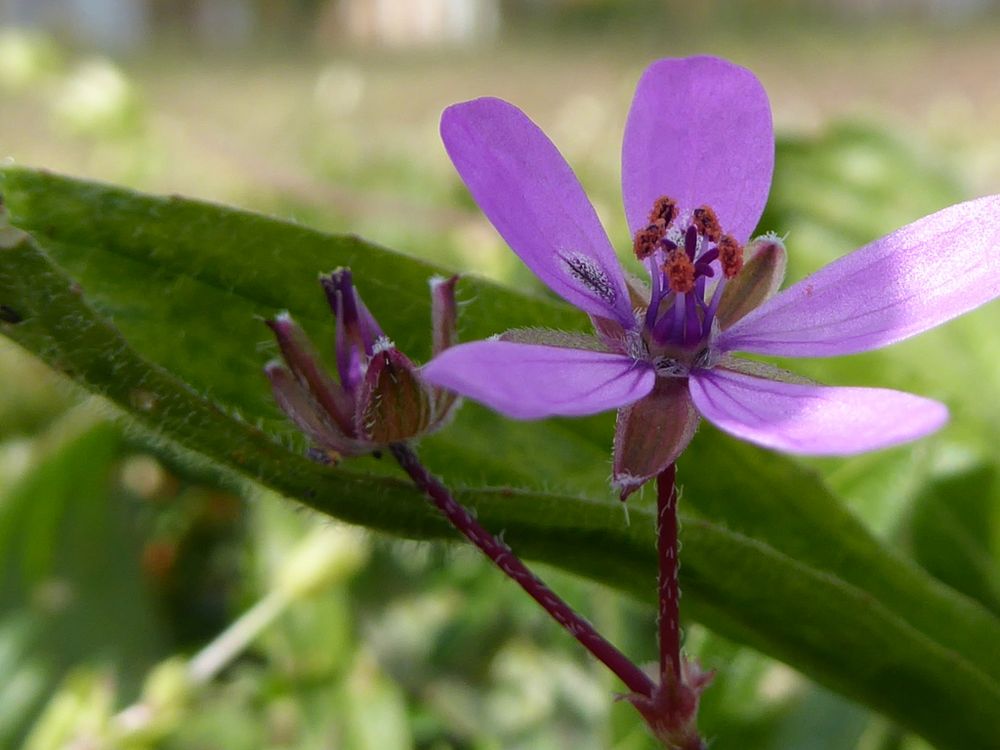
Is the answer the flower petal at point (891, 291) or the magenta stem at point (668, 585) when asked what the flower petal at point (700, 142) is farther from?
the magenta stem at point (668, 585)

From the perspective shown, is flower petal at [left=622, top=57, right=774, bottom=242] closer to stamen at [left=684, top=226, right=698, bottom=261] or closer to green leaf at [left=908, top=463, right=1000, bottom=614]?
stamen at [left=684, top=226, right=698, bottom=261]

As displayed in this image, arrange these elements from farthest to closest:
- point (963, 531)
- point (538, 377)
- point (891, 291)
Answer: point (963, 531) → point (891, 291) → point (538, 377)

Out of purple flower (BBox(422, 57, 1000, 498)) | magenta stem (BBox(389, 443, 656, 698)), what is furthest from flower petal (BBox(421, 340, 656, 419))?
magenta stem (BBox(389, 443, 656, 698))

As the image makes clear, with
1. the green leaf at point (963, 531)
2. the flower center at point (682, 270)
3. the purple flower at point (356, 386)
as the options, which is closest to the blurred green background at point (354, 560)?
the green leaf at point (963, 531)

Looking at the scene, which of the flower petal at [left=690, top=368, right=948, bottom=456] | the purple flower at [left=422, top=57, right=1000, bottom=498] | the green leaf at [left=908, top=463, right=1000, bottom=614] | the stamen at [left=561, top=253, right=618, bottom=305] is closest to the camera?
the flower petal at [left=690, top=368, right=948, bottom=456]

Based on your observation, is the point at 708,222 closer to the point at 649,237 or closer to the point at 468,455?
the point at 649,237

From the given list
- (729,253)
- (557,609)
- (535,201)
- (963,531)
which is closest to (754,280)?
(729,253)

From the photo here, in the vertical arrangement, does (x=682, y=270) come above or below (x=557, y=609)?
above
